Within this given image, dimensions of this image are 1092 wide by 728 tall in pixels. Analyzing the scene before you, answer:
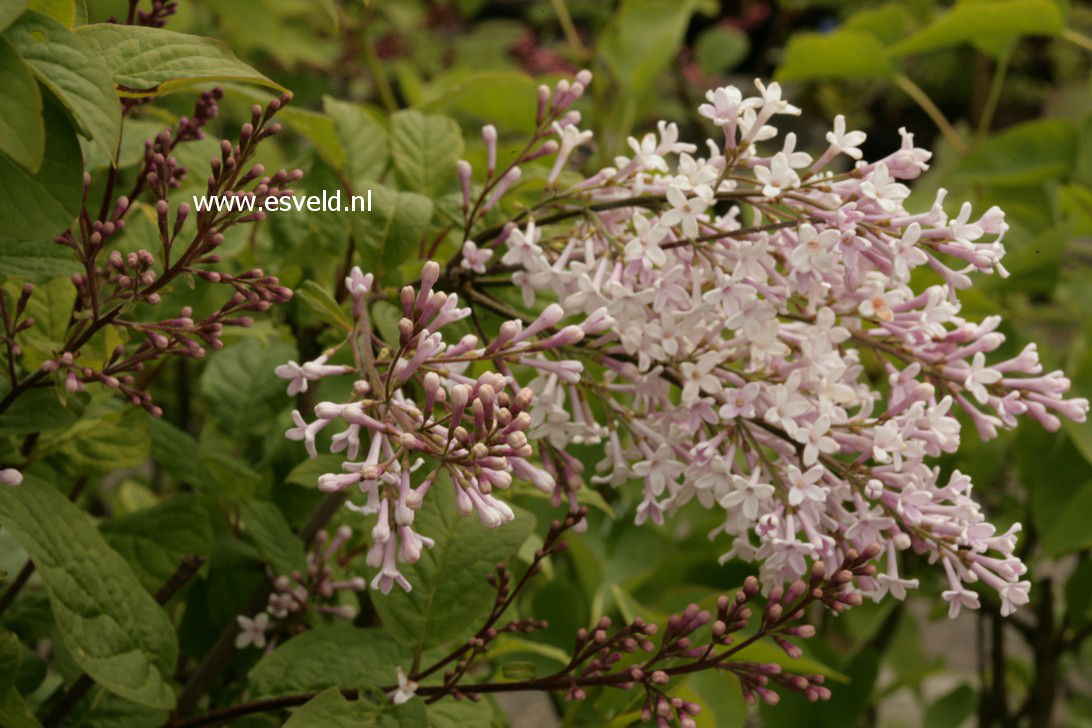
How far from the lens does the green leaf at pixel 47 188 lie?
0.53 m

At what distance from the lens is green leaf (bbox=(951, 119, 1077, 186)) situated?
129 cm

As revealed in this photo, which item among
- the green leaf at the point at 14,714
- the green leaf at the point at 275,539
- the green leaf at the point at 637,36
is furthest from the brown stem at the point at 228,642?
the green leaf at the point at 637,36

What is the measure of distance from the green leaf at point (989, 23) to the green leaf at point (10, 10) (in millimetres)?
1000

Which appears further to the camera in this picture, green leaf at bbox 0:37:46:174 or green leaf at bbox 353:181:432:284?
green leaf at bbox 353:181:432:284

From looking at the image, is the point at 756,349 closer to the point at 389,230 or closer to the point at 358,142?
the point at 389,230

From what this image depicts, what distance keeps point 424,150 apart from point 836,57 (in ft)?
2.12

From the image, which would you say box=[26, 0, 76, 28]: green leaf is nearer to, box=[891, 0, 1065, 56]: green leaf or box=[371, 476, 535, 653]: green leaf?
box=[371, 476, 535, 653]: green leaf

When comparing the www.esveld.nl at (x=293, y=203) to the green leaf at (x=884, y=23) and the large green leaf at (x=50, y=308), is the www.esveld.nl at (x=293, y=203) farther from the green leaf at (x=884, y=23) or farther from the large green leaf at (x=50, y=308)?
the green leaf at (x=884, y=23)

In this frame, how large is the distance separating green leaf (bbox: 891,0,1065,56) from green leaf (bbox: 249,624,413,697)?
906 mm

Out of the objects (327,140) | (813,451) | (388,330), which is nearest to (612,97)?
(327,140)

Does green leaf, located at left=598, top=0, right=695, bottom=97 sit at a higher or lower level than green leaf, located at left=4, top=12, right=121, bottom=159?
lower

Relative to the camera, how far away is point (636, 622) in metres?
0.62

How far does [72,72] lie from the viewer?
19.9 inches

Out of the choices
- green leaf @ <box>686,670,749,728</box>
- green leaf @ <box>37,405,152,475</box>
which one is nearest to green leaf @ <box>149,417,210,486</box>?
green leaf @ <box>37,405,152,475</box>
